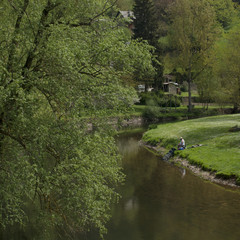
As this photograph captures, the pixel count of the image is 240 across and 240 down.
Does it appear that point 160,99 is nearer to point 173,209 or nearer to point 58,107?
point 173,209

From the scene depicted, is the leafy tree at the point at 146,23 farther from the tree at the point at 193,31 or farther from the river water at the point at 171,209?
the river water at the point at 171,209

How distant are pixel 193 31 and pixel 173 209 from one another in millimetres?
57989

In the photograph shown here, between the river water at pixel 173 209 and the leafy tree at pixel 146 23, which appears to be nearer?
the river water at pixel 173 209

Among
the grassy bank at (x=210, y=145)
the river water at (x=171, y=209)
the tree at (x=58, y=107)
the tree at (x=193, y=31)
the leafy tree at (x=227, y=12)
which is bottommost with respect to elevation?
the river water at (x=171, y=209)

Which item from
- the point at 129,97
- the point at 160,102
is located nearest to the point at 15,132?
the point at 129,97

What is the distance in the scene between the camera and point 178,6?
245ft

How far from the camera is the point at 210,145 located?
36125mm

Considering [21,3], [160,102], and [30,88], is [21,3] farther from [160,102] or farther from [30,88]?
[160,102]

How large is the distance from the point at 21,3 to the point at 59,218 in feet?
30.8

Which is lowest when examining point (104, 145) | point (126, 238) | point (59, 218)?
point (126, 238)

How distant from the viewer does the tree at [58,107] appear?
42.6ft

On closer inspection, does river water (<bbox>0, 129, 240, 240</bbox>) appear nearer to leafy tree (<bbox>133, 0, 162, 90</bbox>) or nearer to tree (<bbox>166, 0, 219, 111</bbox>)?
tree (<bbox>166, 0, 219, 111</bbox>)

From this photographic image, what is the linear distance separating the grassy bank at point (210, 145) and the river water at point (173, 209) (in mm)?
2032

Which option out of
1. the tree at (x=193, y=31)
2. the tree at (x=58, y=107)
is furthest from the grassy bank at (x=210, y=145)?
the tree at (x=193, y=31)
